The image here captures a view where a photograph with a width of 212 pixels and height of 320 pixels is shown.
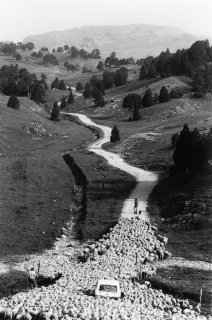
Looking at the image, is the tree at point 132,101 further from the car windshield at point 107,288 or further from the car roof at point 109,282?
the car windshield at point 107,288

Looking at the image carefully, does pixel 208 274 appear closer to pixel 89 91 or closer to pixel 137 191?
pixel 137 191

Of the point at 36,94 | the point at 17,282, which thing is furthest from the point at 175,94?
the point at 17,282

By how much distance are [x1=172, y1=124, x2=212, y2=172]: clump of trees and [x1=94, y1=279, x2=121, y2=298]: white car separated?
118 ft

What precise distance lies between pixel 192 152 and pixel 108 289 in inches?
1530

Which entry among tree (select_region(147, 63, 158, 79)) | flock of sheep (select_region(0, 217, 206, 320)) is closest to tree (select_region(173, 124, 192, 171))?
flock of sheep (select_region(0, 217, 206, 320))

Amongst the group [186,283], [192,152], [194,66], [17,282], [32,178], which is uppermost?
[194,66]

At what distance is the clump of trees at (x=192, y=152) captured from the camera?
211 feet

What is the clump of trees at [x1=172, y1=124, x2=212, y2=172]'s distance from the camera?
6425 cm

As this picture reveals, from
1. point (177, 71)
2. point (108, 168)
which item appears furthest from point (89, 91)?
point (108, 168)

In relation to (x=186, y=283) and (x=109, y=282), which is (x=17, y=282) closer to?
(x=109, y=282)

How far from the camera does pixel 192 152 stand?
2608 inches

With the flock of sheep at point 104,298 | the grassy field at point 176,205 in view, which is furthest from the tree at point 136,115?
the flock of sheep at point 104,298

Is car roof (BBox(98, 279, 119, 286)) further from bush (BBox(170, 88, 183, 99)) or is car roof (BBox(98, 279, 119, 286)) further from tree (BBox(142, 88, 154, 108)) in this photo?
bush (BBox(170, 88, 183, 99))

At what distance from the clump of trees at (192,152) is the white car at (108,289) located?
3604cm
